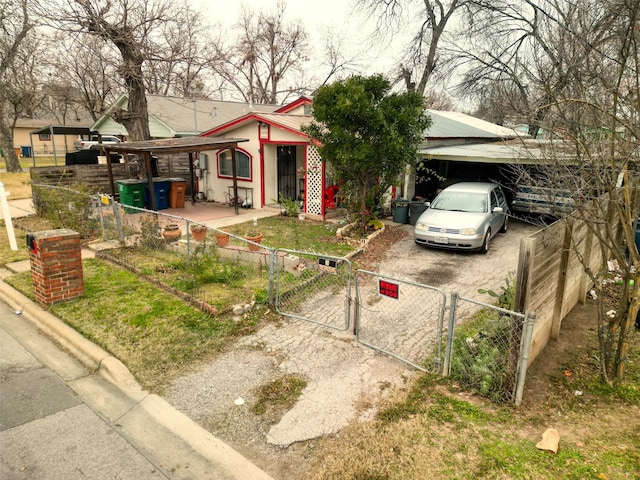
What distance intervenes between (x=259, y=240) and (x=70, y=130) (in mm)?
23569

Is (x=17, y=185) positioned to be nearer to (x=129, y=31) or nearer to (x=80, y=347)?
(x=129, y=31)

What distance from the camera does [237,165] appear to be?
52.5 feet

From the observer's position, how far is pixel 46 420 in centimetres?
436

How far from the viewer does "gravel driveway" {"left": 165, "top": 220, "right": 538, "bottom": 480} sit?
13.3 ft

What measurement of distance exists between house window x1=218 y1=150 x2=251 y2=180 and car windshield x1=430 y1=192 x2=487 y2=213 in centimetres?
753

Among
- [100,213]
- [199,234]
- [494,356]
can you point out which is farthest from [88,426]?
[100,213]

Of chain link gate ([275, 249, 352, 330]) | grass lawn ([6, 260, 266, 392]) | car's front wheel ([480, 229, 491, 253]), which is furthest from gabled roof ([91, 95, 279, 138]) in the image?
car's front wheel ([480, 229, 491, 253])

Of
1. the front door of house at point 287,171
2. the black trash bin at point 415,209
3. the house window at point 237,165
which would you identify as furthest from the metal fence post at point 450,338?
the house window at point 237,165

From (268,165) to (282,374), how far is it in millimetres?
11011

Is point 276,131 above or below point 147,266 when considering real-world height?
above

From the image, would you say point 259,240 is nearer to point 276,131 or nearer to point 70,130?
point 276,131

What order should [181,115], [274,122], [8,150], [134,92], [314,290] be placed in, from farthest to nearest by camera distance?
[8,150] < [181,115] < [134,92] < [274,122] < [314,290]

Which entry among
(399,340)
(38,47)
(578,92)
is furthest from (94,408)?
(38,47)

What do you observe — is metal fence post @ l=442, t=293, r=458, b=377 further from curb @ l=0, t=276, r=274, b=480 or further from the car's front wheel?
the car's front wheel
